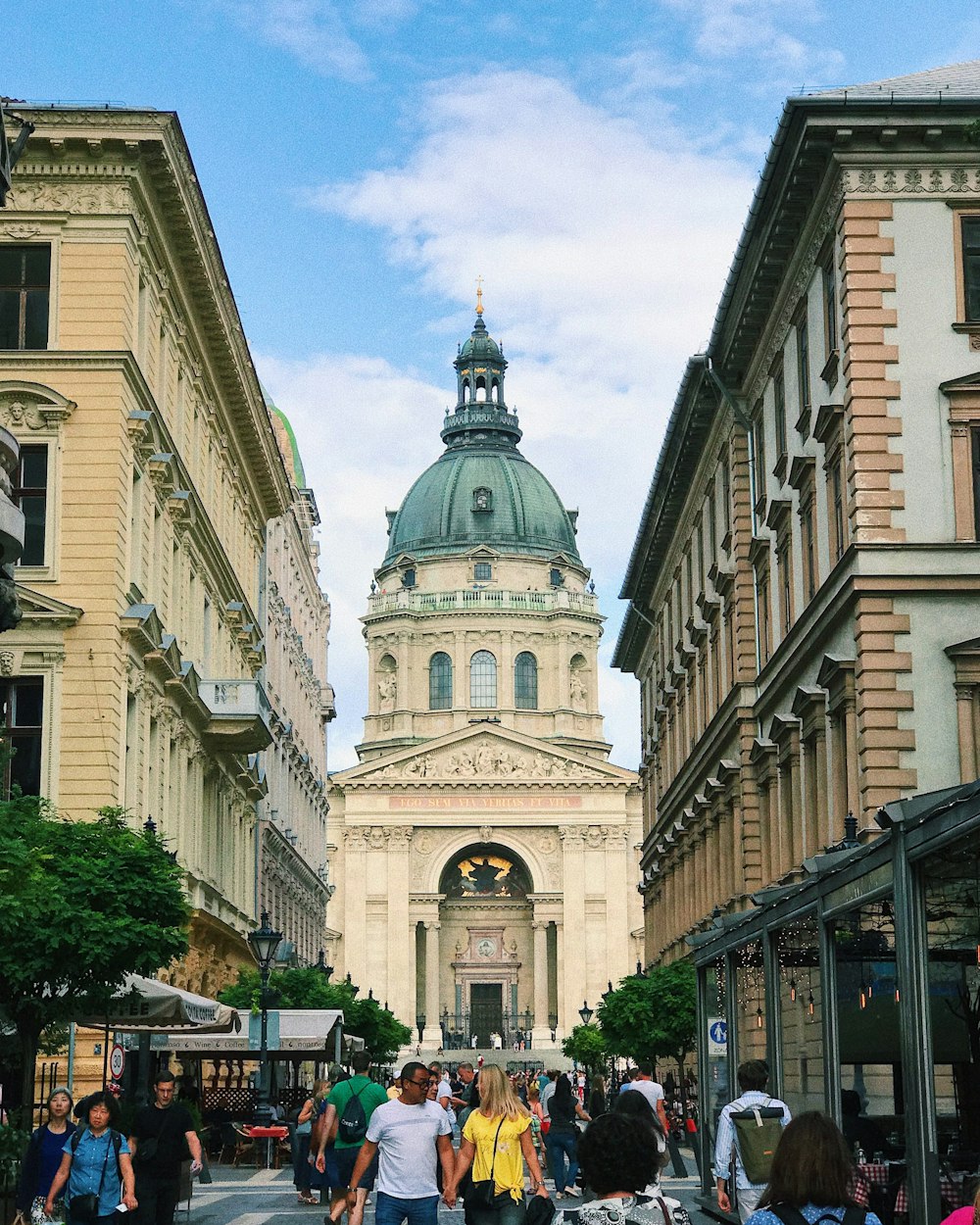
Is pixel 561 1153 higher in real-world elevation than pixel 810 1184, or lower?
lower

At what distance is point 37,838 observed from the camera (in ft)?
77.6

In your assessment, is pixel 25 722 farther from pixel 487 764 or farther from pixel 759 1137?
pixel 487 764

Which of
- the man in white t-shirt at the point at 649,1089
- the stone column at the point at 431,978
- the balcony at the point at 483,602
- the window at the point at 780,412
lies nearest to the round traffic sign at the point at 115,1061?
the man in white t-shirt at the point at 649,1089

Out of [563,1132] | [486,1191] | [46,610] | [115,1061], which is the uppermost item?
[46,610]

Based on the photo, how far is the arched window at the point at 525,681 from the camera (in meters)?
126

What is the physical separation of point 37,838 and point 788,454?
16.4 m

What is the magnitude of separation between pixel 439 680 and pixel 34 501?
94.4 meters

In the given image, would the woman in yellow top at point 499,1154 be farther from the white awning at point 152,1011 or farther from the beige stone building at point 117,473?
the beige stone building at point 117,473

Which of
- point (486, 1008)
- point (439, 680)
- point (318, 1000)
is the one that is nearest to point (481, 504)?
point (439, 680)

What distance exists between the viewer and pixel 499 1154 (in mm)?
13891

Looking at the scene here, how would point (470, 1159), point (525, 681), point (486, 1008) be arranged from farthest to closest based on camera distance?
point (525, 681)
point (486, 1008)
point (470, 1159)

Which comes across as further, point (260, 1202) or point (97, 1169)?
point (260, 1202)

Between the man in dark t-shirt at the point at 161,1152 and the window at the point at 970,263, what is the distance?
Result: 17.7m

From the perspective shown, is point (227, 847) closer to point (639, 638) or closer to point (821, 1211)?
point (639, 638)
